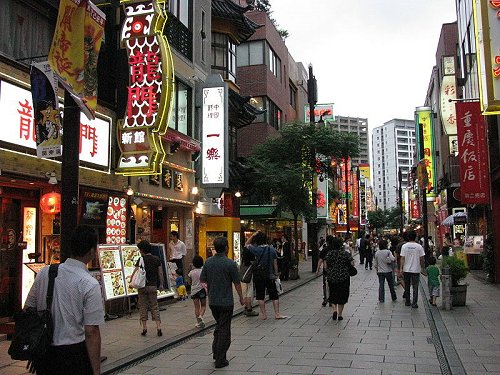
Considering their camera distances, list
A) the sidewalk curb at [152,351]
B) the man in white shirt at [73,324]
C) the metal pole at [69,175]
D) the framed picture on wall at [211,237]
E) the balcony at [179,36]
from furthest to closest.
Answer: the framed picture on wall at [211,237], the balcony at [179,36], the sidewalk curb at [152,351], the metal pole at [69,175], the man in white shirt at [73,324]

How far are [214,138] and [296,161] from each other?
787 cm

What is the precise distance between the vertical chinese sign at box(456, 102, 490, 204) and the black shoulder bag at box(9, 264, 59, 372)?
59.8ft

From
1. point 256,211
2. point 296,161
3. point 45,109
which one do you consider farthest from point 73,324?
point 256,211

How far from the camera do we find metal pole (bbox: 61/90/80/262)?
7.14m

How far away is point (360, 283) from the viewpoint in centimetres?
2070

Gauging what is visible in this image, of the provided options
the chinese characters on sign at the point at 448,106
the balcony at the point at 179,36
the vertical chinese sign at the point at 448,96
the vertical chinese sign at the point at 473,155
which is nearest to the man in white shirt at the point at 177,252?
the balcony at the point at 179,36

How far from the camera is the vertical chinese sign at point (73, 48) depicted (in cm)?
732

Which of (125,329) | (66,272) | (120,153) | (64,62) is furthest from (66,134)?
(120,153)

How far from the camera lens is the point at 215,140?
18500 mm

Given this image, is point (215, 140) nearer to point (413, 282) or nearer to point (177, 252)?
point (177, 252)

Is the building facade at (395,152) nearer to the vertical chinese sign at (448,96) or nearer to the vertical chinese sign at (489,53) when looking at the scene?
the vertical chinese sign at (448,96)

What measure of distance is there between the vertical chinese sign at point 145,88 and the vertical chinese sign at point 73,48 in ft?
15.1

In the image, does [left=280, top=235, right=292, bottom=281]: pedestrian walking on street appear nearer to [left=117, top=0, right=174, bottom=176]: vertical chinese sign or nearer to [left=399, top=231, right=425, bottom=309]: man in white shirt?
[left=399, top=231, right=425, bottom=309]: man in white shirt

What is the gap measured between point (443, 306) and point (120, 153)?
921cm
